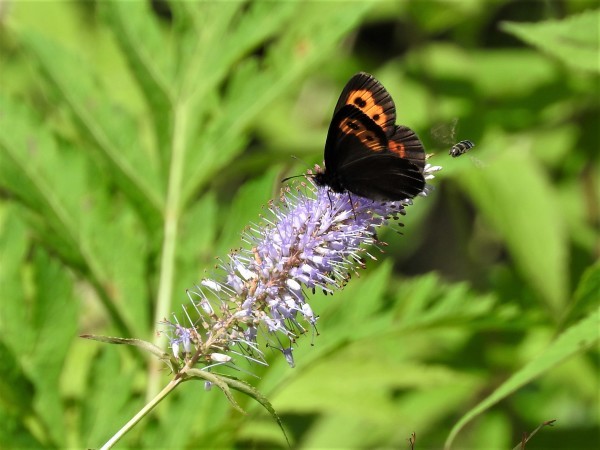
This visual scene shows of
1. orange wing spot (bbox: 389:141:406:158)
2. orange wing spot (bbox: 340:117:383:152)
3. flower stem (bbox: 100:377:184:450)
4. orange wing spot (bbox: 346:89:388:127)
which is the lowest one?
flower stem (bbox: 100:377:184:450)

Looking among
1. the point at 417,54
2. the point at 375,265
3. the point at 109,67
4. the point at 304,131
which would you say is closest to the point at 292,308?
the point at 375,265

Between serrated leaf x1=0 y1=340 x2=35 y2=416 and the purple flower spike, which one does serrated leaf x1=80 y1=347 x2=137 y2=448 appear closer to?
serrated leaf x1=0 y1=340 x2=35 y2=416

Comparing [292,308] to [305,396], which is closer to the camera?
[292,308]

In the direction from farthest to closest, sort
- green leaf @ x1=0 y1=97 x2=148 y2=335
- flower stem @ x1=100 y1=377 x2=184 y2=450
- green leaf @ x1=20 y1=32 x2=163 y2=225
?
green leaf @ x1=20 y1=32 x2=163 y2=225
green leaf @ x1=0 y1=97 x2=148 y2=335
flower stem @ x1=100 y1=377 x2=184 y2=450

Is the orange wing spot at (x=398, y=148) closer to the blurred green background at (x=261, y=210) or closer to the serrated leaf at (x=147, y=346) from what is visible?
the blurred green background at (x=261, y=210)

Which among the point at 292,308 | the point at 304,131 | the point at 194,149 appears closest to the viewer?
the point at 292,308

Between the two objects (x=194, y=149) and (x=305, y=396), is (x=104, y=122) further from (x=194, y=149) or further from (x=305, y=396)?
(x=305, y=396)

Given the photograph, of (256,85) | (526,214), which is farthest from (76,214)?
(526,214)

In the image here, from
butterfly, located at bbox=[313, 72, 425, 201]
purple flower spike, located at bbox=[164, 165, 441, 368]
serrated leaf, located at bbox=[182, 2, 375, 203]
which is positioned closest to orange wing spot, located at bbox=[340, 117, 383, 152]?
butterfly, located at bbox=[313, 72, 425, 201]
